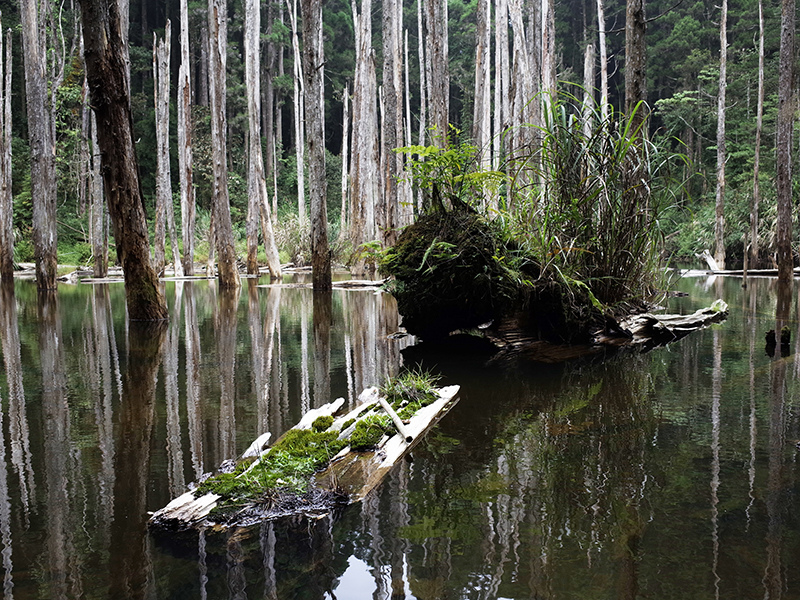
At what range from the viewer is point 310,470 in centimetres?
277

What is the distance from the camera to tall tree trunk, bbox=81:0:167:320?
307 inches

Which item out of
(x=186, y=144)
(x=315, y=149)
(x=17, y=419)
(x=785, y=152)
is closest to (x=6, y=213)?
(x=186, y=144)

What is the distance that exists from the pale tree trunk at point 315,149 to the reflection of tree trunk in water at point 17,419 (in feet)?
19.8

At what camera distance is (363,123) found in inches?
745

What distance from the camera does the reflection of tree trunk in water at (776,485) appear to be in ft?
6.20

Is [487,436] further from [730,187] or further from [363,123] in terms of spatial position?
[730,187]

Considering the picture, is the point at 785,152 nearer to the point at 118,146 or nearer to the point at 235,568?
the point at 118,146

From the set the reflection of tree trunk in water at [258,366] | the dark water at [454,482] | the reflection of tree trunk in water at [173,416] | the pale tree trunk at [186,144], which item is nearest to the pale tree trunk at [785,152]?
the dark water at [454,482]

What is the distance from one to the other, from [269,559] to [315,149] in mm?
11373

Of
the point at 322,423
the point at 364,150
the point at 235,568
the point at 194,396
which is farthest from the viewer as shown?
the point at 364,150

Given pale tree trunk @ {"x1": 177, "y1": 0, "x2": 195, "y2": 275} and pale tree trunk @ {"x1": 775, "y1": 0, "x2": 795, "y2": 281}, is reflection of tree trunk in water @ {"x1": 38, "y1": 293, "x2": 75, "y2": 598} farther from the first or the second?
pale tree trunk @ {"x1": 775, "y1": 0, "x2": 795, "y2": 281}

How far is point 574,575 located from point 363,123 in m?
18.1

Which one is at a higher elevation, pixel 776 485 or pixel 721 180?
pixel 721 180

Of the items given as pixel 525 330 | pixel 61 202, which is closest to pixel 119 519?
pixel 525 330
